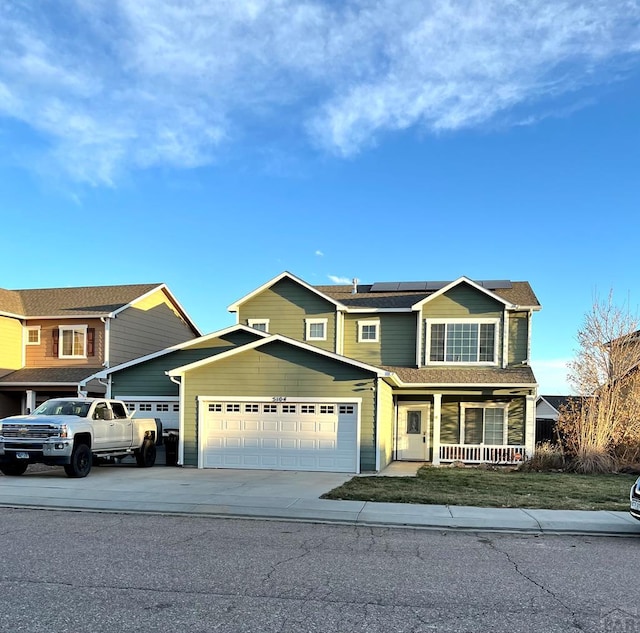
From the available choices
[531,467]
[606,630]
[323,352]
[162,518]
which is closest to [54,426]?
[162,518]

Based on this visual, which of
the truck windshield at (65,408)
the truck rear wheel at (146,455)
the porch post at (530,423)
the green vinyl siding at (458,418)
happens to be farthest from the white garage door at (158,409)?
the porch post at (530,423)

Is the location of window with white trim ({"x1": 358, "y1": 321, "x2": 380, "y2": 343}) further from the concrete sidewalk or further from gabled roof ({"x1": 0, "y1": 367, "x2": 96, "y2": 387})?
gabled roof ({"x1": 0, "y1": 367, "x2": 96, "y2": 387})

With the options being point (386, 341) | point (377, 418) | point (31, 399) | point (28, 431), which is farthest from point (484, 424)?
point (31, 399)

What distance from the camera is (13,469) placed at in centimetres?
1567

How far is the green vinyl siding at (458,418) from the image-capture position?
21969 mm

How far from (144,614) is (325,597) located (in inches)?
69.5

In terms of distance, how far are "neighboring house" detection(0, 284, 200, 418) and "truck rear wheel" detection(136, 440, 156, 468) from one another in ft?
18.6

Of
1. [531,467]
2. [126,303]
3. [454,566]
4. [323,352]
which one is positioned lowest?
[531,467]

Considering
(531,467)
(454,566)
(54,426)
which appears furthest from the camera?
(531,467)

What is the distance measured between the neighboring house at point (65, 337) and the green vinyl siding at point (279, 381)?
A: 6812mm

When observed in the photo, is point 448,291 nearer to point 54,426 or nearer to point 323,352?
point 323,352

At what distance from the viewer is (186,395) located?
740 inches

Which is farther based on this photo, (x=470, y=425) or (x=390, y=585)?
(x=470, y=425)

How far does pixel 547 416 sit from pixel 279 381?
2094cm
